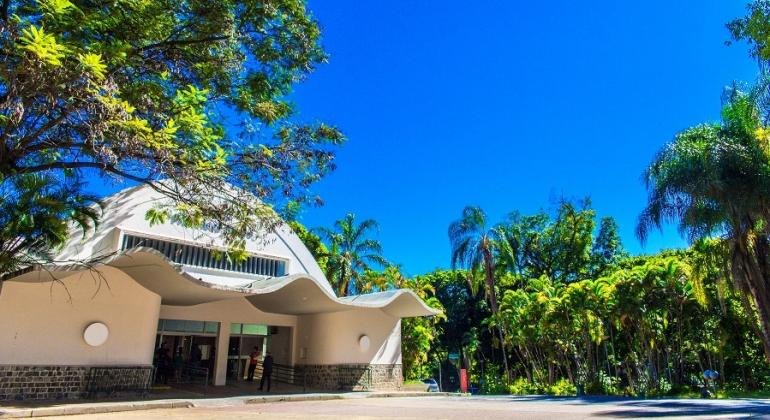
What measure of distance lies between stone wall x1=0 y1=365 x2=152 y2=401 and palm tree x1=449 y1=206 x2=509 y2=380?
1694 centimetres

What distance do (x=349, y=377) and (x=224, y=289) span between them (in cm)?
720

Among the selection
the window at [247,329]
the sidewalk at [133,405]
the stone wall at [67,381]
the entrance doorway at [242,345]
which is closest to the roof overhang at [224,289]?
the window at [247,329]

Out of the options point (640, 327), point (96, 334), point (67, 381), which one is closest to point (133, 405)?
point (67, 381)

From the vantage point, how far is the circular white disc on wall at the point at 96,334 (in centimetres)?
1388

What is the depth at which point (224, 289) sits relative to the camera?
15.1 meters

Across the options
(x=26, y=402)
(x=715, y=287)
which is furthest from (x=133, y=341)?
(x=715, y=287)

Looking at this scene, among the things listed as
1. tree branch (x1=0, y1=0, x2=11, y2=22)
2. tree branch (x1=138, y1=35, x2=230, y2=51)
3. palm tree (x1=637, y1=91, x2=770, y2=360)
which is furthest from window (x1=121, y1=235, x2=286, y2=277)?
palm tree (x1=637, y1=91, x2=770, y2=360)

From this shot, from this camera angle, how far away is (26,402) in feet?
40.8

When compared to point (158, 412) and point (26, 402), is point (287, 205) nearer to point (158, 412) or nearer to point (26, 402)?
point (158, 412)

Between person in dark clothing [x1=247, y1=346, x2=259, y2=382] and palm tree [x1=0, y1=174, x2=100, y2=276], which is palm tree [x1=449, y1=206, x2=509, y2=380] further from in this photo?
palm tree [x1=0, y1=174, x2=100, y2=276]

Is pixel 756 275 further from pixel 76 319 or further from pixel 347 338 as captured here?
pixel 76 319

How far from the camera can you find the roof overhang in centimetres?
1270

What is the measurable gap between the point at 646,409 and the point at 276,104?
421 inches

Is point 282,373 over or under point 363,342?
under
